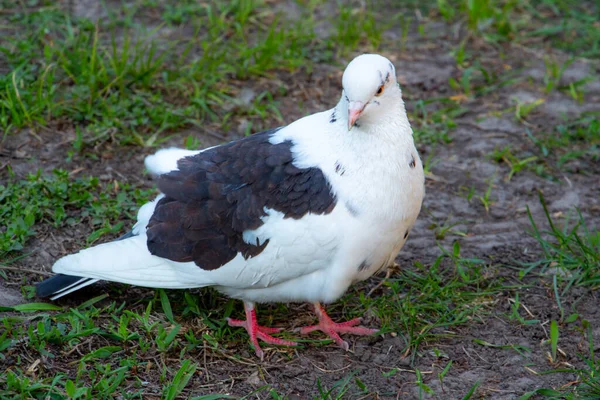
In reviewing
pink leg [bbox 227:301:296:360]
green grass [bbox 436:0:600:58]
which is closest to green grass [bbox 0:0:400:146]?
green grass [bbox 436:0:600:58]

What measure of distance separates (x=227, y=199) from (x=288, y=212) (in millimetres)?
335

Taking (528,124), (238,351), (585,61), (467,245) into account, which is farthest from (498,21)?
(238,351)

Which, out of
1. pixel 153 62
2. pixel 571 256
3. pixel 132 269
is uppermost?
pixel 153 62

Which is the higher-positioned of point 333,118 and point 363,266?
point 333,118

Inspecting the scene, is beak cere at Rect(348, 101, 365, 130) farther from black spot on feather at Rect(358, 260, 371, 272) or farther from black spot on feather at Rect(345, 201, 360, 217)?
black spot on feather at Rect(358, 260, 371, 272)

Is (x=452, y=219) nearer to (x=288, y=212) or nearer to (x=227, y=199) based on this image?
(x=288, y=212)

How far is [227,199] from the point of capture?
4133 millimetres

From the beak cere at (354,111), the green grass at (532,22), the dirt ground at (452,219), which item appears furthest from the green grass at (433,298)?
the green grass at (532,22)

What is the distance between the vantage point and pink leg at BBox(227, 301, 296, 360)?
14.4 ft

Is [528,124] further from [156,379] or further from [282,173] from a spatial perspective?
[156,379]

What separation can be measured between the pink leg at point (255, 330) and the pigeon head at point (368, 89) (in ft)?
3.99

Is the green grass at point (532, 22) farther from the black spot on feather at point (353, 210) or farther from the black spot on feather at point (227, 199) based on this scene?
the black spot on feather at point (353, 210)

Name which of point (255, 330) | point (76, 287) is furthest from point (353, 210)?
point (76, 287)

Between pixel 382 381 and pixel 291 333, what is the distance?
2.20ft
